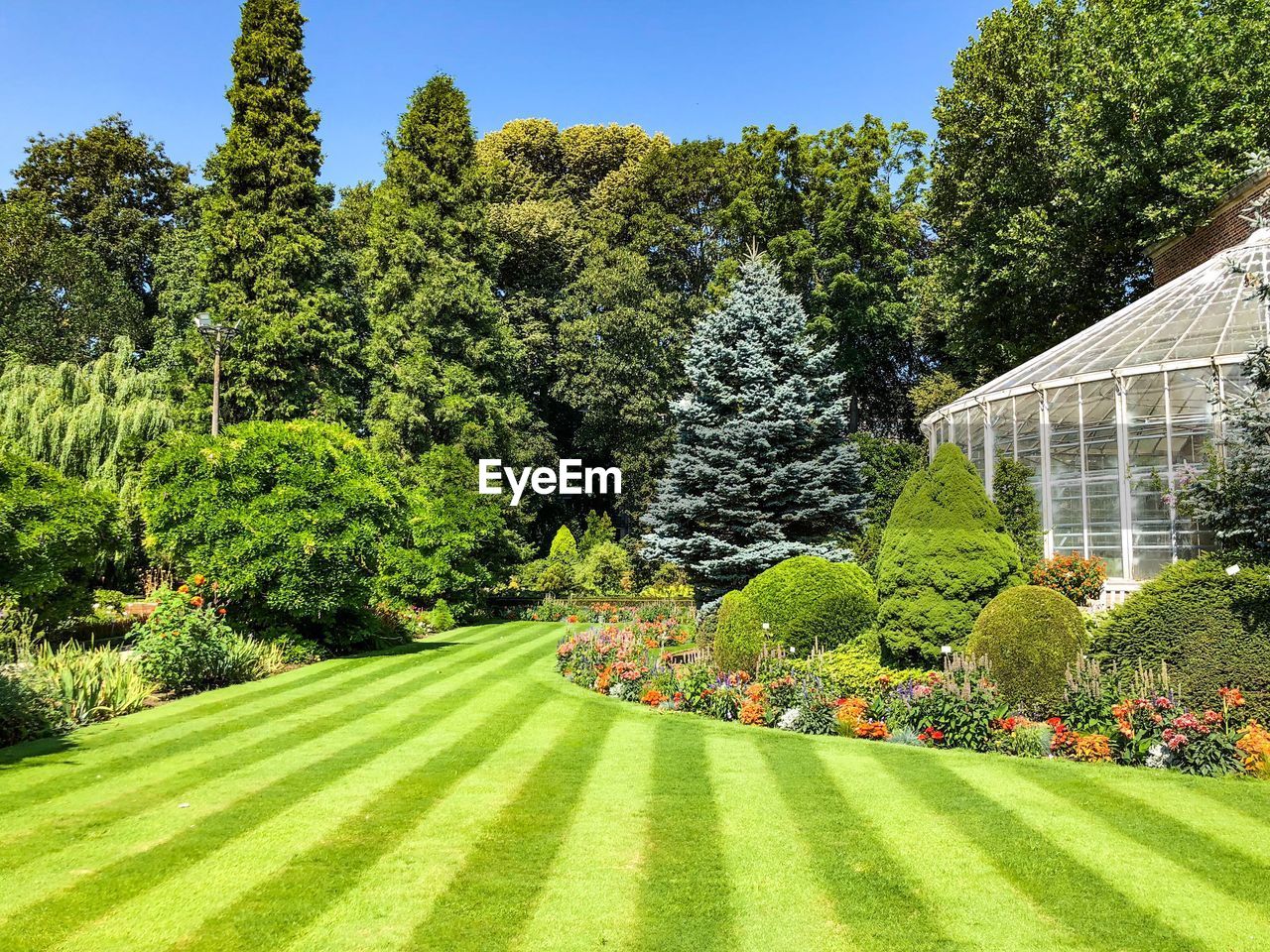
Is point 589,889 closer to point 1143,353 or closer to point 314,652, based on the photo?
point 314,652

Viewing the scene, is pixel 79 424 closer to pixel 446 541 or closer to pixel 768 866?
pixel 446 541

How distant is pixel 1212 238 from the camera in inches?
840

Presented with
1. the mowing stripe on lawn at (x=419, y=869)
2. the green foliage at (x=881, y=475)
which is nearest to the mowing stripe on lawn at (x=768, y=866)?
the mowing stripe on lawn at (x=419, y=869)

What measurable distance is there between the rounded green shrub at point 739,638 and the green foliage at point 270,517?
22.2 feet

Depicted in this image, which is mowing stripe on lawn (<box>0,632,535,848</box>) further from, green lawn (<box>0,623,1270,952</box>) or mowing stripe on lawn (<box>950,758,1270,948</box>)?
mowing stripe on lawn (<box>950,758,1270,948</box>)

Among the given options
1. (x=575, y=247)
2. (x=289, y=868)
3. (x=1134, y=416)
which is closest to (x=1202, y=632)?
(x=1134, y=416)

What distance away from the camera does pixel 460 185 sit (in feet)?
109

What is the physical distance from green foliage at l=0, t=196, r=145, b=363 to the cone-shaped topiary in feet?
105

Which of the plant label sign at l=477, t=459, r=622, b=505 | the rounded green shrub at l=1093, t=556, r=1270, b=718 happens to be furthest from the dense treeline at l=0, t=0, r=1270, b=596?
the rounded green shrub at l=1093, t=556, r=1270, b=718

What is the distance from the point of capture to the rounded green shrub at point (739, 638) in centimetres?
1221

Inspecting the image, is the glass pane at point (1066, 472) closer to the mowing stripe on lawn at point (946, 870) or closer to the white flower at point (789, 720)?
the white flower at point (789, 720)

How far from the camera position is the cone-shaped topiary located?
11.3m

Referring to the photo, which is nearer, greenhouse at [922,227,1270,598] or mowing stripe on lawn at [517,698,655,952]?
mowing stripe on lawn at [517,698,655,952]

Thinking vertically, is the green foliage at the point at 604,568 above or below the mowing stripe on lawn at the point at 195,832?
above
